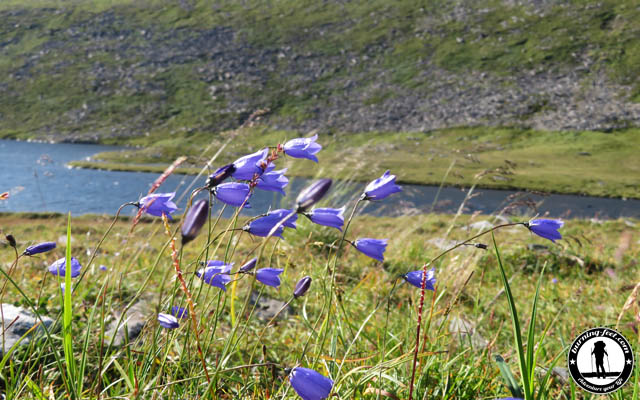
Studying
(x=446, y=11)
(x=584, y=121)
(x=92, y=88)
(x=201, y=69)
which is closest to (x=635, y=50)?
(x=584, y=121)

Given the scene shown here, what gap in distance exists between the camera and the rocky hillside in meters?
85.8

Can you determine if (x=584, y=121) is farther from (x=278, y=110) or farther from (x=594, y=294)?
(x=594, y=294)

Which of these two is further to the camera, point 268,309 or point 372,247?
point 268,309

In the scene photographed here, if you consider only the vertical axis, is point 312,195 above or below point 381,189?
above

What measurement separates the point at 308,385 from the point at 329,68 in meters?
107

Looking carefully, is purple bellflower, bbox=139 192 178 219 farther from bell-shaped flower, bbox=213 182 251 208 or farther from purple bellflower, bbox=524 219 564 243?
purple bellflower, bbox=524 219 564 243

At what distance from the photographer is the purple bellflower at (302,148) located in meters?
1.64

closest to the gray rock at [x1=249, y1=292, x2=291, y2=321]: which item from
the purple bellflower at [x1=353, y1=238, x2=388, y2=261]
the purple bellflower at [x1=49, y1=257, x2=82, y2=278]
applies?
the purple bellflower at [x1=49, y1=257, x2=82, y2=278]

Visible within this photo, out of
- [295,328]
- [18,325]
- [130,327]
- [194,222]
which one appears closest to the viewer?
[194,222]

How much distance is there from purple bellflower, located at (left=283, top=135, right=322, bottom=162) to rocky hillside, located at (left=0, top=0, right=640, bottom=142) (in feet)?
269

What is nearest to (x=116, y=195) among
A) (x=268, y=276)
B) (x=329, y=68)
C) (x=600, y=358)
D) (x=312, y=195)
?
(x=268, y=276)

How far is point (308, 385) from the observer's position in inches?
55.0

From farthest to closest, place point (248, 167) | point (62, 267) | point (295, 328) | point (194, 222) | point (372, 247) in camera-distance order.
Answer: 1. point (295, 328)
2. point (62, 267)
3. point (372, 247)
4. point (248, 167)
5. point (194, 222)

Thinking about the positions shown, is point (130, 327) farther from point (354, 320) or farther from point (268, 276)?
point (268, 276)
